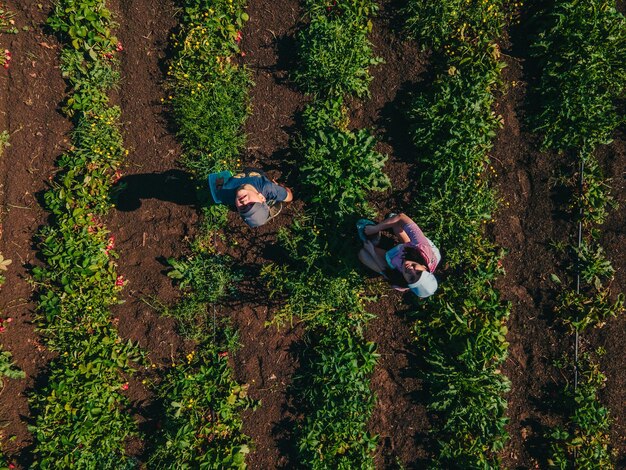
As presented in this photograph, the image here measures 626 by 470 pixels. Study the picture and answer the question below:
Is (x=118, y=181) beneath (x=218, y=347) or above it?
above

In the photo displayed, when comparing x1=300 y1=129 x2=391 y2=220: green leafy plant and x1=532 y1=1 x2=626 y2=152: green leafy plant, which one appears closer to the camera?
→ x1=532 y1=1 x2=626 y2=152: green leafy plant

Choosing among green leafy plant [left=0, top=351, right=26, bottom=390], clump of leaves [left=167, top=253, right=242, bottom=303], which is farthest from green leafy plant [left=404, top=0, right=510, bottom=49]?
green leafy plant [left=0, top=351, right=26, bottom=390]

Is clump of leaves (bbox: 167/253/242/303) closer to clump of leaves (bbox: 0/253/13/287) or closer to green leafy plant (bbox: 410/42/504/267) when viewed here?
clump of leaves (bbox: 0/253/13/287)

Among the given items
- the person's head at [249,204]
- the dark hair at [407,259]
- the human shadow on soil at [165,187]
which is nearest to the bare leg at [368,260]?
the dark hair at [407,259]

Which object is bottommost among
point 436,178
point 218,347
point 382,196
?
point 218,347

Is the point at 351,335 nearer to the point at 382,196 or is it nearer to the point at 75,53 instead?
the point at 382,196

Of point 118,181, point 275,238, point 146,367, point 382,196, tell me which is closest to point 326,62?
point 382,196

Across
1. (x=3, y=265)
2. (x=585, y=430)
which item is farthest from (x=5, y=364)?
(x=585, y=430)
